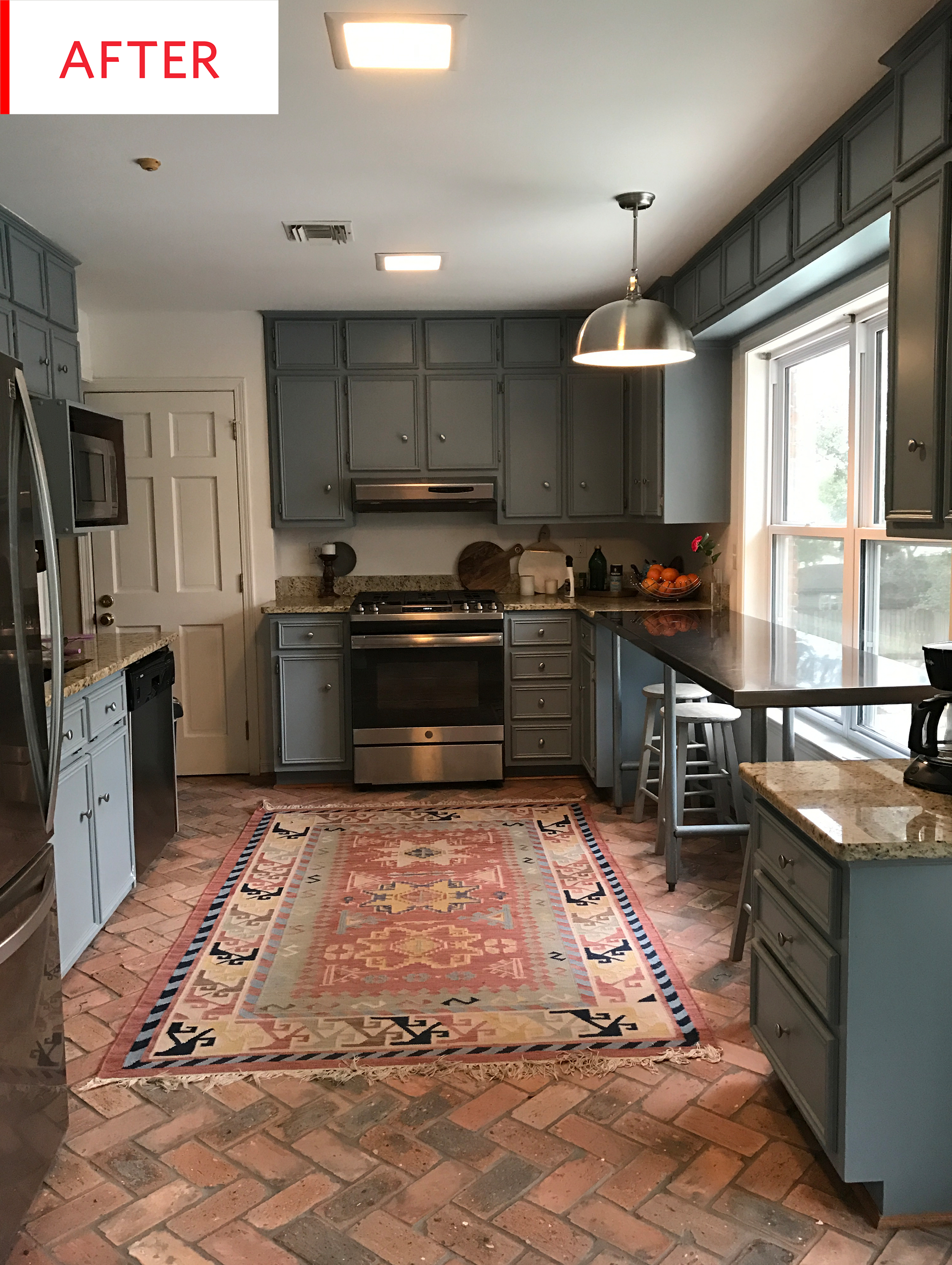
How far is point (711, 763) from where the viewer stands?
4.16 meters

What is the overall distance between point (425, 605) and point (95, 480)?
1.80 meters

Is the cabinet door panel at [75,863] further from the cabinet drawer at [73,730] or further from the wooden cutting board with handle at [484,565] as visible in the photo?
the wooden cutting board with handle at [484,565]

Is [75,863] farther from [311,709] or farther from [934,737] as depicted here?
→ [934,737]

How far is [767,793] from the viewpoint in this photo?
7.18ft

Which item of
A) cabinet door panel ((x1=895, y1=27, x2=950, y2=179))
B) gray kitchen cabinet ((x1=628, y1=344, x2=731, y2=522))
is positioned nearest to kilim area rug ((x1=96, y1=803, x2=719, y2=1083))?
gray kitchen cabinet ((x1=628, y1=344, x2=731, y2=522))

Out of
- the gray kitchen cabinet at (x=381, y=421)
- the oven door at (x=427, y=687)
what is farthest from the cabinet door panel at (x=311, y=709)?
the gray kitchen cabinet at (x=381, y=421)

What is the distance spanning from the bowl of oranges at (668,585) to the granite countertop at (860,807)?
2684 millimetres

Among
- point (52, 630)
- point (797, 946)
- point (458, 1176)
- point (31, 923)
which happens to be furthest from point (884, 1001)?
point (52, 630)

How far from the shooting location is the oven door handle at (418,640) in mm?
5039

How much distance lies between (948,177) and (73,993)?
10.3ft

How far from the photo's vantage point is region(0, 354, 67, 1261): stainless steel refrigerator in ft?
6.20

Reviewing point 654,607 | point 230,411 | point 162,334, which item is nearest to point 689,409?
point 654,607

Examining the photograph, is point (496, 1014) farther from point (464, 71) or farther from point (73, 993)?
point (464, 71)

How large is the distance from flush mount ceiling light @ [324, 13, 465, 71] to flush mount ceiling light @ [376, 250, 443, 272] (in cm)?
181
